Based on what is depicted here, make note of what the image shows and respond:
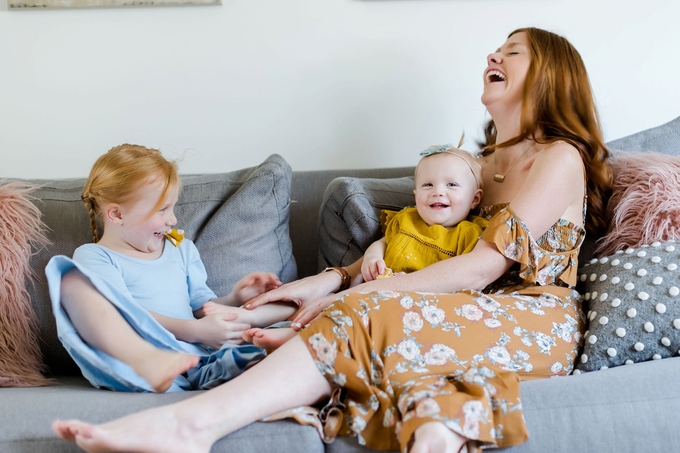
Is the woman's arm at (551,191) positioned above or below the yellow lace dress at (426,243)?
above

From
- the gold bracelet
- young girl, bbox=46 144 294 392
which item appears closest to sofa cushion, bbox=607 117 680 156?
the gold bracelet

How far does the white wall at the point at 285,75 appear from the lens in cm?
218

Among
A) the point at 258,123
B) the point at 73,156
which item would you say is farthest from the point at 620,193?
the point at 73,156

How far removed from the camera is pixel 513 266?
5.44 feet

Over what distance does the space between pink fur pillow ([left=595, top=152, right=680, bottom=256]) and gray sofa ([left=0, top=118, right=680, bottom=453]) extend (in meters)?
0.10

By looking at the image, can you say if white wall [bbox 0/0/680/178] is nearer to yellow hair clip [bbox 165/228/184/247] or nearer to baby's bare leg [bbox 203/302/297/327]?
yellow hair clip [bbox 165/228/184/247]

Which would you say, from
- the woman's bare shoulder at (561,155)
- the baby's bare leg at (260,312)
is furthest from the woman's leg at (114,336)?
the woman's bare shoulder at (561,155)

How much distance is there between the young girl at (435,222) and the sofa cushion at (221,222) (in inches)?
11.4

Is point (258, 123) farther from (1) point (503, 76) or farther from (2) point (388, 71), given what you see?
(1) point (503, 76)

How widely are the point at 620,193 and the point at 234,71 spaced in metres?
1.30

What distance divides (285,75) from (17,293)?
1110 mm

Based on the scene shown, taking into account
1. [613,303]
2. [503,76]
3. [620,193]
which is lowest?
[613,303]

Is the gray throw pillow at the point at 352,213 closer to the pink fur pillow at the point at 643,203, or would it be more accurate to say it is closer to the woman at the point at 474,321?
the woman at the point at 474,321

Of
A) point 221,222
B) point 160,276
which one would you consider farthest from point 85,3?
point 160,276
